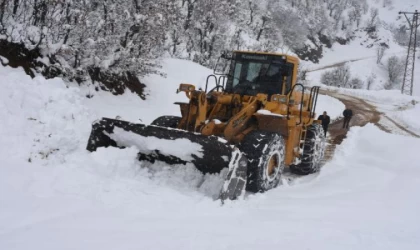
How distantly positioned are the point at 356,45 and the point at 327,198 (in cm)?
8215

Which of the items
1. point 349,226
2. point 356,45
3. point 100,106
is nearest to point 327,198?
point 349,226

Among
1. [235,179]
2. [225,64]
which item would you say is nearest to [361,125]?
[225,64]

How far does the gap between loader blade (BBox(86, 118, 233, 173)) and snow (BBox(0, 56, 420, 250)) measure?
0.16 meters

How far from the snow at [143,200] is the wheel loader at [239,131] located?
0.82ft

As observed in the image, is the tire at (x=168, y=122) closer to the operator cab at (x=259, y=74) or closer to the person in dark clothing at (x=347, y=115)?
the operator cab at (x=259, y=74)

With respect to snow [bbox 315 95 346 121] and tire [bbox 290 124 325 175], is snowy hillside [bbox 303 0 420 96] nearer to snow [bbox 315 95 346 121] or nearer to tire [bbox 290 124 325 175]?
snow [bbox 315 95 346 121]

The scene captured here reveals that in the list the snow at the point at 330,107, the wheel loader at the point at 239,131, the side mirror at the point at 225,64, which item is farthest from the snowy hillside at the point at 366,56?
the wheel loader at the point at 239,131

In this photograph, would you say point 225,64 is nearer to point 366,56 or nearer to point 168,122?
point 168,122

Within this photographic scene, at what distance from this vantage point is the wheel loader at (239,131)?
557cm

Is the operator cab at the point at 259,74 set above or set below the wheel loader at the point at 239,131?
above

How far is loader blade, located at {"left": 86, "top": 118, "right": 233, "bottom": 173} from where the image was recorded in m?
5.50

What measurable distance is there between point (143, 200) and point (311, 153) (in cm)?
449

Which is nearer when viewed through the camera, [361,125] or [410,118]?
[361,125]

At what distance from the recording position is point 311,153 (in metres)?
8.16
